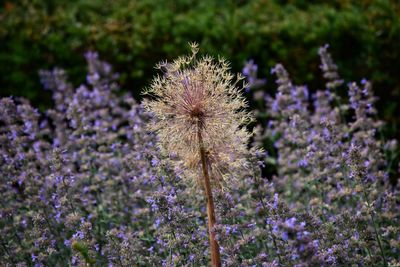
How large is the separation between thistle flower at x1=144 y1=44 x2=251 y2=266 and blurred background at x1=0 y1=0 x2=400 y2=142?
383 cm

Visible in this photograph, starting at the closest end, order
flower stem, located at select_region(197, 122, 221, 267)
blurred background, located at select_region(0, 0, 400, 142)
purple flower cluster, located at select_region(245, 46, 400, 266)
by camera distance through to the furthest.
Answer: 1. flower stem, located at select_region(197, 122, 221, 267)
2. purple flower cluster, located at select_region(245, 46, 400, 266)
3. blurred background, located at select_region(0, 0, 400, 142)

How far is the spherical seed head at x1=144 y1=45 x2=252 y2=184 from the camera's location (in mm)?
3471

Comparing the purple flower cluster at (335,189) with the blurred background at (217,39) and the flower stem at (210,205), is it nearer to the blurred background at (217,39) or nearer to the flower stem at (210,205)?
the flower stem at (210,205)

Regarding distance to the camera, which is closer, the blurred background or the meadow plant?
the meadow plant

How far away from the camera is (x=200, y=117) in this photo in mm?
3467

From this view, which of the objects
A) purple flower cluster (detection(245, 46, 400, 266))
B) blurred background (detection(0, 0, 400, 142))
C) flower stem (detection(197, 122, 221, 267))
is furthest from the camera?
blurred background (detection(0, 0, 400, 142))

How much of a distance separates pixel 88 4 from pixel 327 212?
5521 mm

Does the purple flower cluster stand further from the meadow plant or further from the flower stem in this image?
the flower stem

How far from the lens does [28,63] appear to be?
25.6 feet

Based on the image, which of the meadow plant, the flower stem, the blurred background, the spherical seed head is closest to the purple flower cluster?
the meadow plant

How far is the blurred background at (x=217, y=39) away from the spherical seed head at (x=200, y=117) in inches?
150

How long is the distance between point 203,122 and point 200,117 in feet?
0.11

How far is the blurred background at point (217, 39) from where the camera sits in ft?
23.5

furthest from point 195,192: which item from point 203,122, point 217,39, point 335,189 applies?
point 217,39
